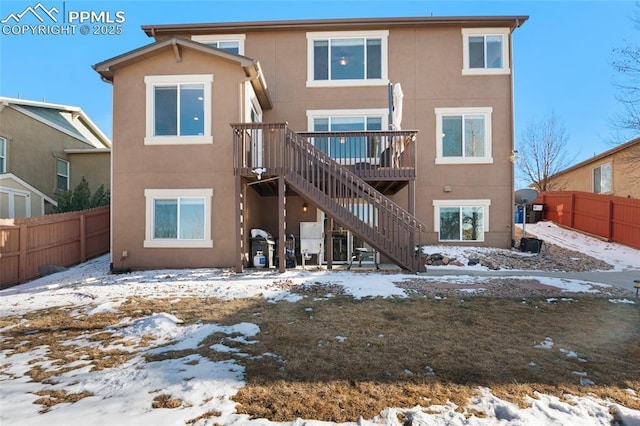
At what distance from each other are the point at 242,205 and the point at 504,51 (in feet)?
35.6

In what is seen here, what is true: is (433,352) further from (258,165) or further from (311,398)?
(258,165)

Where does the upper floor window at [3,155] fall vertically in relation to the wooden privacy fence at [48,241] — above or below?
above

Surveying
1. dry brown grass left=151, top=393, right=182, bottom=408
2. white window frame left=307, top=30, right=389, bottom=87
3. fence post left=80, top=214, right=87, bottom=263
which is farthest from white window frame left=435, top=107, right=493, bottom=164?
fence post left=80, top=214, right=87, bottom=263

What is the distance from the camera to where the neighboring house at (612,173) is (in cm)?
1553

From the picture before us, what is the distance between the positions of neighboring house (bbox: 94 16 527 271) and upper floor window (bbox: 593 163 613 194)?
10.2 m

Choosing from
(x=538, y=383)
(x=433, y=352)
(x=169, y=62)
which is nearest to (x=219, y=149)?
(x=169, y=62)

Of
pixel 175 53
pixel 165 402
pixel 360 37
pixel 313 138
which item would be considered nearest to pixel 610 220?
pixel 360 37

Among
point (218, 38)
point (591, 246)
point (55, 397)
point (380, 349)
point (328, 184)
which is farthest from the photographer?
point (591, 246)

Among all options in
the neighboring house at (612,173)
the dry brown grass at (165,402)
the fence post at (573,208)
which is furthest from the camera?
the fence post at (573,208)

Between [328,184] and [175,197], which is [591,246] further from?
[175,197]

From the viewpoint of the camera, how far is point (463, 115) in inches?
480

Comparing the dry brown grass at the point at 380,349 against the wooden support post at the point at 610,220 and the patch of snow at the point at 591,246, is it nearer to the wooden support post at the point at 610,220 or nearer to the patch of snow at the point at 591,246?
the patch of snow at the point at 591,246

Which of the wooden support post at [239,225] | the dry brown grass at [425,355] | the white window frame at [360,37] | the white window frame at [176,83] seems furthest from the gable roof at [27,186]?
the dry brown grass at [425,355]

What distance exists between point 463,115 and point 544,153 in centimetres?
1738
